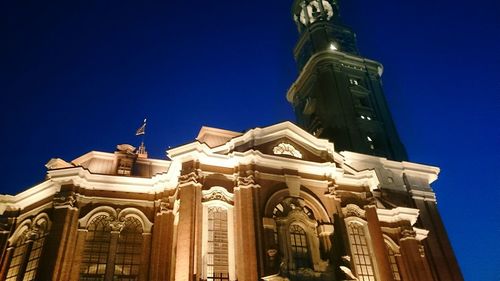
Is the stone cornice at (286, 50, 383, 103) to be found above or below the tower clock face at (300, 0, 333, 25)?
below

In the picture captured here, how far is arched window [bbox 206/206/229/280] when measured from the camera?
2422cm

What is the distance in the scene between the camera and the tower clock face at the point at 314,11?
5666cm

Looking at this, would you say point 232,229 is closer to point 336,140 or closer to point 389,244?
point 389,244

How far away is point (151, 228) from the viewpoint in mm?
29031

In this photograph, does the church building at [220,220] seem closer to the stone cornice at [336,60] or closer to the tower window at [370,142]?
the tower window at [370,142]

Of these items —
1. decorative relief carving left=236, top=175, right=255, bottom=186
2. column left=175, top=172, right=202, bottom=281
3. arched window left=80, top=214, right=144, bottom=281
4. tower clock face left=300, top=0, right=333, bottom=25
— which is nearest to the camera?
column left=175, top=172, right=202, bottom=281

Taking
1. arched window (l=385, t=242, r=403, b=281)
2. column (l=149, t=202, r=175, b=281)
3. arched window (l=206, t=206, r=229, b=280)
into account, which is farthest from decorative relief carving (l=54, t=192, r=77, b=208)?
arched window (l=385, t=242, r=403, b=281)

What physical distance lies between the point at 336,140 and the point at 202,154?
57.3 feet

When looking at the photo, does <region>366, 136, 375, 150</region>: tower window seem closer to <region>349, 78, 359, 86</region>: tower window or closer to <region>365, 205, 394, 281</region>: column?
<region>349, 78, 359, 86</region>: tower window

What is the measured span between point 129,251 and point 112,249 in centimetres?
99

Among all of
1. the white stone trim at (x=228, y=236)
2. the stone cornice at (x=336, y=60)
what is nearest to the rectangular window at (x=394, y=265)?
the white stone trim at (x=228, y=236)

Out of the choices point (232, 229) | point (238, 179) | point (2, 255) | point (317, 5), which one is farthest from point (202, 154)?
point (317, 5)

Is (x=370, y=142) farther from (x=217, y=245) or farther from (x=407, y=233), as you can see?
(x=217, y=245)

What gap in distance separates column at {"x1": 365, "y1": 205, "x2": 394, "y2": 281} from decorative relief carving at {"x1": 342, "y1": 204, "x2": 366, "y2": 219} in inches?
15.7
